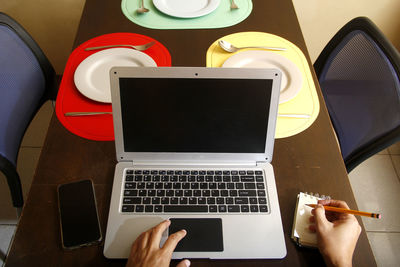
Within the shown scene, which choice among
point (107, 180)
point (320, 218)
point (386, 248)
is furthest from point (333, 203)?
point (386, 248)

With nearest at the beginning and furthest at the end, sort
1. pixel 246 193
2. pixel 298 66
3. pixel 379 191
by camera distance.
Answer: pixel 246 193
pixel 298 66
pixel 379 191

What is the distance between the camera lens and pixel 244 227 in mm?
656

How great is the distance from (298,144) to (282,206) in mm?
186

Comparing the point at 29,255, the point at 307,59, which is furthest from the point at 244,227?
the point at 307,59

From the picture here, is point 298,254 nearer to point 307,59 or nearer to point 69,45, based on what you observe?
point 307,59

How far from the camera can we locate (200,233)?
0.65 meters

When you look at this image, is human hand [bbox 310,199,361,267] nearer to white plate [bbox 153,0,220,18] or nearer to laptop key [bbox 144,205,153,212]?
laptop key [bbox 144,205,153,212]

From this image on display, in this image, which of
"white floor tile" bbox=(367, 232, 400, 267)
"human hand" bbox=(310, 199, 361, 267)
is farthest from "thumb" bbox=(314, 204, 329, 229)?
"white floor tile" bbox=(367, 232, 400, 267)

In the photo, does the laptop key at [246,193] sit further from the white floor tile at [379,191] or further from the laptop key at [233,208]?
the white floor tile at [379,191]

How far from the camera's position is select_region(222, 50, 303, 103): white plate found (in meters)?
0.90

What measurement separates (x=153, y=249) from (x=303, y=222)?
0.32 meters

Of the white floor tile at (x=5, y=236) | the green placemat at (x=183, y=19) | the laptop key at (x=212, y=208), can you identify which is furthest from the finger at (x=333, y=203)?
the white floor tile at (x=5, y=236)

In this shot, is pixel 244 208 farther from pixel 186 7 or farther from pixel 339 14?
pixel 339 14

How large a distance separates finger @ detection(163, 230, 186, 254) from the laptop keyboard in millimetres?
57
